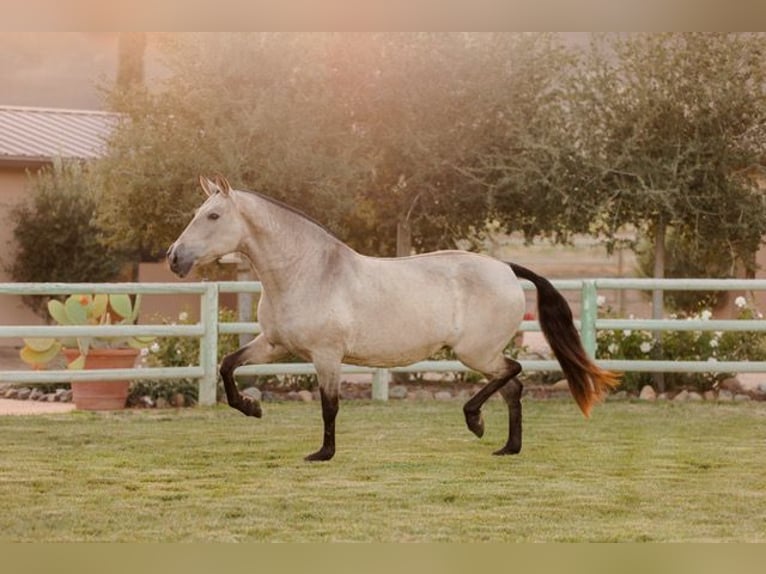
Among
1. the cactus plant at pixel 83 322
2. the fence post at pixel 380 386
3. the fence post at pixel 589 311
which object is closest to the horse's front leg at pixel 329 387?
the cactus plant at pixel 83 322

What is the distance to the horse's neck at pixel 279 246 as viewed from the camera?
591cm

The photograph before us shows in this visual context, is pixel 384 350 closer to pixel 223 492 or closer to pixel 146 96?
pixel 223 492

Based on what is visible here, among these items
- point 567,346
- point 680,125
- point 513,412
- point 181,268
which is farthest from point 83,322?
point 680,125

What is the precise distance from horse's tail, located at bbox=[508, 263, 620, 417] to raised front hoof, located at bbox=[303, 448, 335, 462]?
117cm

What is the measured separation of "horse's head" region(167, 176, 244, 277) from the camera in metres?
5.62

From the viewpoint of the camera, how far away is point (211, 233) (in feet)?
18.8

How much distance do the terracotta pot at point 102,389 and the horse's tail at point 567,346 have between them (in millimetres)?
3259

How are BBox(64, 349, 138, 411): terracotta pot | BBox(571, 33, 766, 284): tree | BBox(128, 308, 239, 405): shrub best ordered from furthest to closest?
BBox(571, 33, 766, 284): tree < BBox(128, 308, 239, 405): shrub < BBox(64, 349, 138, 411): terracotta pot

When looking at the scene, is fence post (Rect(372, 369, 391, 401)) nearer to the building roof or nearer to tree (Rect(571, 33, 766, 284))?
tree (Rect(571, 33, 766, 284))

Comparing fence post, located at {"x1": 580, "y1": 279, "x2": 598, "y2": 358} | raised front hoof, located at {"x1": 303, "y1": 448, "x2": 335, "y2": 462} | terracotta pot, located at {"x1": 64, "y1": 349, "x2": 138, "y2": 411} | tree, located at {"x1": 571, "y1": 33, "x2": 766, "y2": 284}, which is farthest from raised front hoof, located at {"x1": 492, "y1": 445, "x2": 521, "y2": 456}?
tree, located at {"x1": 571, "y1": 33, "x2": 766, "y2": 284}

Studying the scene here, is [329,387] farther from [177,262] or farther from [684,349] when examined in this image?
[684,349]

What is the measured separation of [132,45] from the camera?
15234mm

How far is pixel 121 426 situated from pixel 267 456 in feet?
4.87

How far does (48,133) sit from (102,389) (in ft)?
23.3
